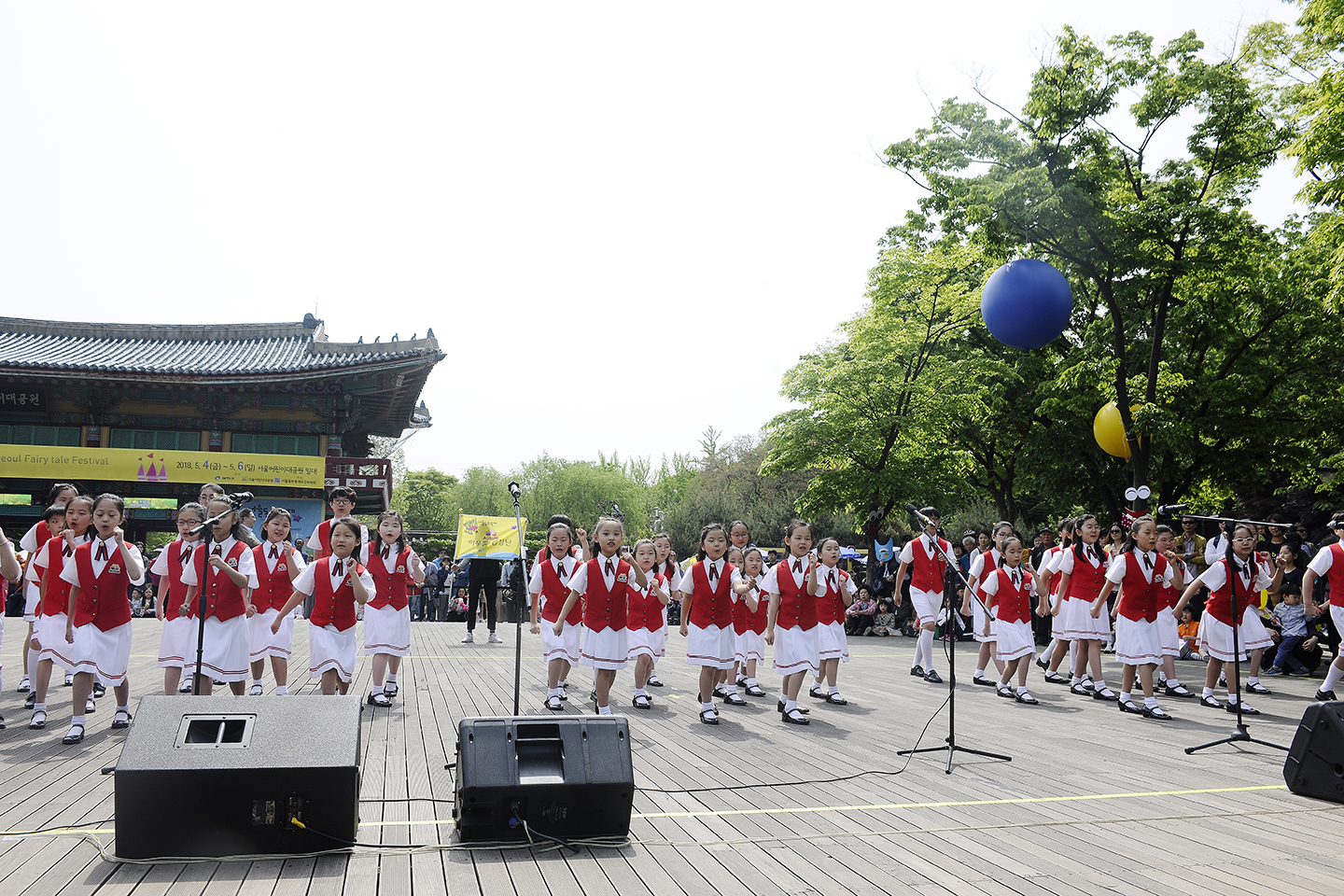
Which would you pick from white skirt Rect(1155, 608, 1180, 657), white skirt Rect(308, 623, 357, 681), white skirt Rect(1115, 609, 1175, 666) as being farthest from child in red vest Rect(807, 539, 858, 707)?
white skirt Rect(308, 623, 357, 681)

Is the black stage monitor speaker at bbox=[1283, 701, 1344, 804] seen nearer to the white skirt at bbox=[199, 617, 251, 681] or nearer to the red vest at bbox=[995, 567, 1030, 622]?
the red vest at bbox=[995, 567, 1030, 622]

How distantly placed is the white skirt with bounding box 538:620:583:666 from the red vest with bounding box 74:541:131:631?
3.45m

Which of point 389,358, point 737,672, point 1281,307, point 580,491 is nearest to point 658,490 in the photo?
point 580,491

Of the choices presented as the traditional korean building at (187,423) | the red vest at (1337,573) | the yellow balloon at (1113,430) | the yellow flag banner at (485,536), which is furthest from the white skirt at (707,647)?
the traditional korean building at (187,423)

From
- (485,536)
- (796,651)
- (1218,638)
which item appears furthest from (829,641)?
(485,536)

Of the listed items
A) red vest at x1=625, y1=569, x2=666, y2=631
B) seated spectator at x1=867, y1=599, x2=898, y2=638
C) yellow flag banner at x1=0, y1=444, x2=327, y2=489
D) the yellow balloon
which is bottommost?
seated spectator at x1=867, y1=599, x2=898, y2=638

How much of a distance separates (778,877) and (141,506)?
80.2ft

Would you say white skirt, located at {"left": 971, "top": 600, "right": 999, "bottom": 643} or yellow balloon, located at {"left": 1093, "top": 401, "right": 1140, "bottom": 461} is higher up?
yellow balloon, located at {"left": 1093, "top": 401, "right": 1140, "bottom": 461}

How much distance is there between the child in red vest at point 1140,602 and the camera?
883cm

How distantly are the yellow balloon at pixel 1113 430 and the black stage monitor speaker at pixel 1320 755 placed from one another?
34.0 ft

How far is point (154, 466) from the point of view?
23.2m

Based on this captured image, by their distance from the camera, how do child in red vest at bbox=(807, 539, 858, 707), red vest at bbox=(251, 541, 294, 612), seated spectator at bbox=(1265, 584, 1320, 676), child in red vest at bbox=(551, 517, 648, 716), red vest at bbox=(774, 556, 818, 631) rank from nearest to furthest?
child in red vest at bbox=(551, 517, 648, 716) < red vest at bbox=(251, 541, 294, 612) < red vest at bbox=(774, 556, 818, 631) < child in red vest at bbox=(807, 539, 858, 707) < seated spectator at bbox=(1265, 584, 1320, 676)

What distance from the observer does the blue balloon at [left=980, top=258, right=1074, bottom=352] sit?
11273 mm

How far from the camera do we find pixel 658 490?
6594 centimetres
